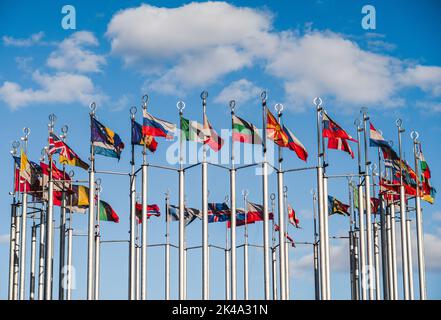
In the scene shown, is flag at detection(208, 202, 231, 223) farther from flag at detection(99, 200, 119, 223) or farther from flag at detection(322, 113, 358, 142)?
flag at detection(322, 113, 358, 142)

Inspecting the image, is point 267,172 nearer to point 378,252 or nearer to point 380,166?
point 380,166

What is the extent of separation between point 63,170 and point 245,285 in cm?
1365

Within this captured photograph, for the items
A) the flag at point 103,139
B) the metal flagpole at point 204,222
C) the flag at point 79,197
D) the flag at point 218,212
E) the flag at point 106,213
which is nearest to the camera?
the metal flagpole at point 204,222

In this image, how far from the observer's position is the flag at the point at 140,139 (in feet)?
167

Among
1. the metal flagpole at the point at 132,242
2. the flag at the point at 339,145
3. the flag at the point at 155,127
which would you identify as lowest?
the metal flagpole at the point at 132,242

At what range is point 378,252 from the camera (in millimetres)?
65625

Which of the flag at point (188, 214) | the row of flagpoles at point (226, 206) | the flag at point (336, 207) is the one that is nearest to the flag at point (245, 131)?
the row of flagpoles at point (226, 206)

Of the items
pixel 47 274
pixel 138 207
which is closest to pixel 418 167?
pixel 138 207

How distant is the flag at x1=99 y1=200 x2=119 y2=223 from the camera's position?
190ft

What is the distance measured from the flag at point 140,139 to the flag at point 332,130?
882 cm

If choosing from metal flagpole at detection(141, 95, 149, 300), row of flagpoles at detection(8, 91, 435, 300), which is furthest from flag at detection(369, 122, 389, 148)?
metal flagpole at detection(141, 95, 149, 300)

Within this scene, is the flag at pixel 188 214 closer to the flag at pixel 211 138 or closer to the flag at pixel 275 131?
the flag at pixel 211 138

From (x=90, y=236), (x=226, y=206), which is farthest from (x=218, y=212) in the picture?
(x=90, y=236)
